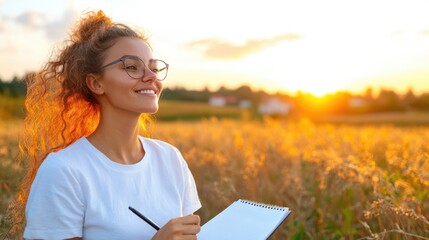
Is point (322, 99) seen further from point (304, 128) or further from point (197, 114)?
point (304, 128)

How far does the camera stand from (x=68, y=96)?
2.63m

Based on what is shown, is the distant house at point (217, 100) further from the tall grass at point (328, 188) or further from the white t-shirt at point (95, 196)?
the white t-shirt at point (95, 196)

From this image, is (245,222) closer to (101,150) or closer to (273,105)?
(101,150)

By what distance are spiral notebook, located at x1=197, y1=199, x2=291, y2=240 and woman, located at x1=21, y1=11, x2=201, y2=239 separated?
0.55ft

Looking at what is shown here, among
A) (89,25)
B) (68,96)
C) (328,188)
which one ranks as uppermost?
(89,25)

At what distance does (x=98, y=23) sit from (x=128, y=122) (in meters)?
0.57

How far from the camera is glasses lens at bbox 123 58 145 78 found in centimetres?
242

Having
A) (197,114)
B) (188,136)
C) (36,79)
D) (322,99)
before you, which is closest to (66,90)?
(36,79)

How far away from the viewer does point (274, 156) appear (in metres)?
5.96

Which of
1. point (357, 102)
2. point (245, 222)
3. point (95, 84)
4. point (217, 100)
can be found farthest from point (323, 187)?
point (217, 100)

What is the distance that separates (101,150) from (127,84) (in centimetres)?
33

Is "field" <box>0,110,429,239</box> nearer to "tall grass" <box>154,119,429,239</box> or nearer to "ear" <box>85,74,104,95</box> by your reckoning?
"tall grass" <box>154,119,429,239</box>

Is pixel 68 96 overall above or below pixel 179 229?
above

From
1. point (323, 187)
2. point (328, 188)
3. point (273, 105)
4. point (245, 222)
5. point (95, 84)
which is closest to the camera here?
point (245, 222)
